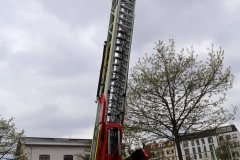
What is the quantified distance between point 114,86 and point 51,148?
3280cm

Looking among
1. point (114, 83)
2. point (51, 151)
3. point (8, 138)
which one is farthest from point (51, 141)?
point (114, 83)

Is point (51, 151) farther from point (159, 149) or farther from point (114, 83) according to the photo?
point (114, 83)

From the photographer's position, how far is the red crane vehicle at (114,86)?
23.0 feet

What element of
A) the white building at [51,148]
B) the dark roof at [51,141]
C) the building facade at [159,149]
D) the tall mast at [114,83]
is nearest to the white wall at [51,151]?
the white building at [51,148]

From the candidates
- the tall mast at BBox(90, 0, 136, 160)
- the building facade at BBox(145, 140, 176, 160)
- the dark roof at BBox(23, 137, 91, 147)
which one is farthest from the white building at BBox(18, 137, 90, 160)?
the tall mast at BBox(90, 0, 136, 160)

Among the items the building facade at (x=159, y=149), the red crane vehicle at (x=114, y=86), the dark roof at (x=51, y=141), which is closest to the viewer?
the red crane vehicle at (x=114, y=86)

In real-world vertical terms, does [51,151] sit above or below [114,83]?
above

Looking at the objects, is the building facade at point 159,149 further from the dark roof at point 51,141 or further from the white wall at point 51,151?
the white wall at point 51,151

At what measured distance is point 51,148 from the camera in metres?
37.5

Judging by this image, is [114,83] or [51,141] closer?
[114,83]

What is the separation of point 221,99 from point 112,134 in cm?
→ 859

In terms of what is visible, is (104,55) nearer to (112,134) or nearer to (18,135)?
(112,134)

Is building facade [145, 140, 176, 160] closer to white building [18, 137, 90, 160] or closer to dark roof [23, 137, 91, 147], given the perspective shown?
white building [18, 137, 90, 160]

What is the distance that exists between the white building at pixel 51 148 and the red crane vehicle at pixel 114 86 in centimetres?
2802
